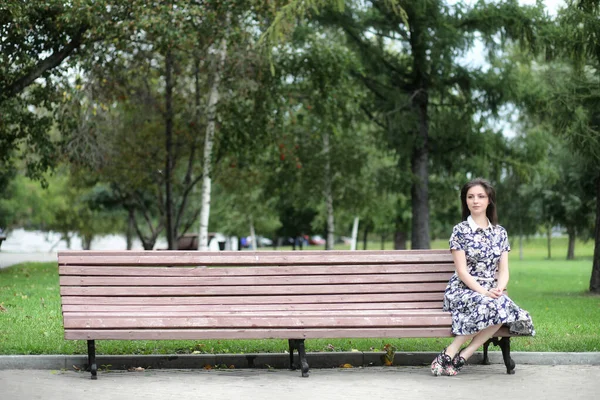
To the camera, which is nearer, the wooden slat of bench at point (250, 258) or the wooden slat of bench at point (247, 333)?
the wooden slat of bench at point (247, 333)

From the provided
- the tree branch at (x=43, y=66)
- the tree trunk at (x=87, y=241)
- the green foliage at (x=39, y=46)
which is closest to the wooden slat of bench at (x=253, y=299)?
the green foliage at (x=39, y=46)

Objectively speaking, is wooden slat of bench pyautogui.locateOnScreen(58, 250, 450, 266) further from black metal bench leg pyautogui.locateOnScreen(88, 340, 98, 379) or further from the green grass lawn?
the green grass lawn

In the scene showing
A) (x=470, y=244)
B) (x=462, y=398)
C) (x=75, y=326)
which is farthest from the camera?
(x=470, y=244)

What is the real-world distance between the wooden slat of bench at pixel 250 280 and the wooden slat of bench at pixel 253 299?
12 cm

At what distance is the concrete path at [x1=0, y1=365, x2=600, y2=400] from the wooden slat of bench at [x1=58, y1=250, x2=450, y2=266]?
0.92m

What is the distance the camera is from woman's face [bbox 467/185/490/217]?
8.28 metres

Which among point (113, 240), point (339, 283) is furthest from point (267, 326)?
point (113, 240)

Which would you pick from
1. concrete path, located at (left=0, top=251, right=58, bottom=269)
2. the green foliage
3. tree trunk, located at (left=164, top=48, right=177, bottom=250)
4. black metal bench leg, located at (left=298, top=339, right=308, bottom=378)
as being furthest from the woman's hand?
concrete path, located at (left=0, top=251, right=58, bottom=269)

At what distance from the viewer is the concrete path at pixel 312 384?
278 inches

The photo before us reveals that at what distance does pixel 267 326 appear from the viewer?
7.80 metres

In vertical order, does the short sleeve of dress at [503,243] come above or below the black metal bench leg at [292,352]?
above

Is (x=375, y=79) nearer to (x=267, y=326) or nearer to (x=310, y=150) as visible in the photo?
(x=310, y=150)

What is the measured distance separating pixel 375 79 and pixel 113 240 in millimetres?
60947

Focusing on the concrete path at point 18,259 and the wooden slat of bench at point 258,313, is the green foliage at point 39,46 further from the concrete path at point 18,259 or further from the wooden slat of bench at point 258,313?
the wooden slat of bench at point 258,313
